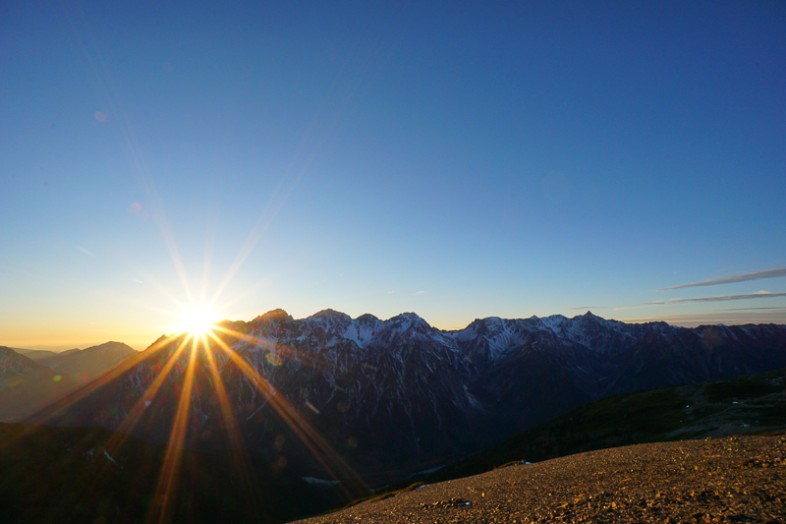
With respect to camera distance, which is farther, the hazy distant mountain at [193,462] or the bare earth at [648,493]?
the hazy distant mountain at [193,462]

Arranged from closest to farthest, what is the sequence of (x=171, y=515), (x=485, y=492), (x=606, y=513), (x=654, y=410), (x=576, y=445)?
(x=606, y=513), (x=485, y=492), (x=576, y=445), (x=654, y=410), (x=171, y=515)

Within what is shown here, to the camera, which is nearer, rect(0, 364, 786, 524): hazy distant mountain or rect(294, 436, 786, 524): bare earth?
rect(294, 436, 786, 524): bare earth

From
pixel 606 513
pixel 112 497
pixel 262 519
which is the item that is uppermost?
pixel 606 513

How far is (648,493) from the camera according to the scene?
19.6 metres

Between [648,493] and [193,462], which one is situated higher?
[648,493]

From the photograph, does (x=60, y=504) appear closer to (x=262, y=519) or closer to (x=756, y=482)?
(x=262, y=519)

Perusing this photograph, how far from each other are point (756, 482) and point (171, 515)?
151 m

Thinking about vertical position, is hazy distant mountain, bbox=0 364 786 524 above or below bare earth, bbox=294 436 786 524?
below

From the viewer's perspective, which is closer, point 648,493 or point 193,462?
point 648,493

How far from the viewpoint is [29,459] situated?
340 feet

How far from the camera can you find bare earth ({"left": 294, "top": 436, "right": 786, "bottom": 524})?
1562cm

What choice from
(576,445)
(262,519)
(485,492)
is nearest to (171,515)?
(262,519)

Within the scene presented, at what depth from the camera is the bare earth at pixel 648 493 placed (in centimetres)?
1562

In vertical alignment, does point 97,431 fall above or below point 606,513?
below
